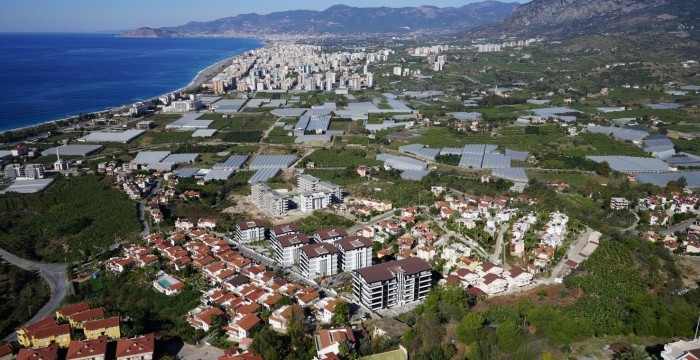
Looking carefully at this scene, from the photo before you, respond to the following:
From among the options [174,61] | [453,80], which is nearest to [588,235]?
[453,80]

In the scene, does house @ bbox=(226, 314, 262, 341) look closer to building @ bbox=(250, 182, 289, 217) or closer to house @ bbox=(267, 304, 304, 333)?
house @ bbox=(267, 304, 304, 333)

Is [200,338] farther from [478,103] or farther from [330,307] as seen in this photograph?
[478,103]

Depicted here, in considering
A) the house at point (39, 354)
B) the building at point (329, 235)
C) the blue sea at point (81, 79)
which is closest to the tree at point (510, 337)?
the building at point (329, 235)

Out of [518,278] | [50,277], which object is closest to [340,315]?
[518,278]

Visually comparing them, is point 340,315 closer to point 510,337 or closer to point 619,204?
point 510,337

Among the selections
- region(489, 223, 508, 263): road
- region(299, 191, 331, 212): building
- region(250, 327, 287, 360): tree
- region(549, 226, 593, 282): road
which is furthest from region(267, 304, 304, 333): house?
region(299, 191, 331, 212): building

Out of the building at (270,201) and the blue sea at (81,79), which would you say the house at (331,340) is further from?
the blue sea at (81,79)
